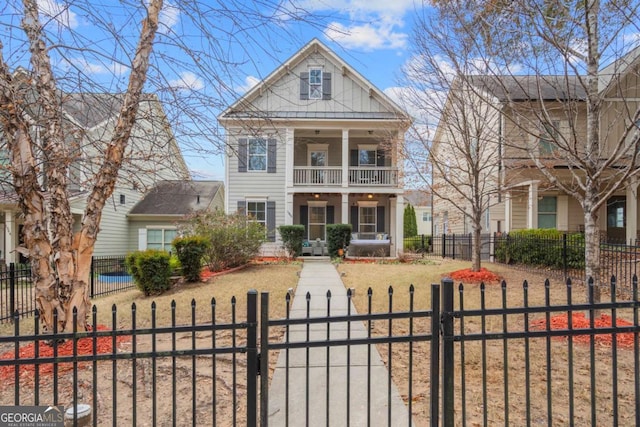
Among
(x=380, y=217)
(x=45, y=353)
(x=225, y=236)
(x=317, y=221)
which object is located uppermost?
(x=380, y=217)

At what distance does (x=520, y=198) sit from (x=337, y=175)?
8160 millimetres

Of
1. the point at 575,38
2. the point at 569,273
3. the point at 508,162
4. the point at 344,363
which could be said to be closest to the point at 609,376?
the point at 344,363

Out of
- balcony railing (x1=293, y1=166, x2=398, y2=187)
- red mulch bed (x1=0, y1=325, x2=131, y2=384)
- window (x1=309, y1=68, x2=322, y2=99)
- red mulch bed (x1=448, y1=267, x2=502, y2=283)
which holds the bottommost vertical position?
red mulch bed (x1=0, y1=325, x2=131, y2=384)

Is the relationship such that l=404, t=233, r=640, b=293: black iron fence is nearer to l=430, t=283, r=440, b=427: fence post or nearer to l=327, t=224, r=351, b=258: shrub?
l=327, t=224, r=351, b=258: shrub

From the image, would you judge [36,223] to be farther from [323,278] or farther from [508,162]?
[508,162]

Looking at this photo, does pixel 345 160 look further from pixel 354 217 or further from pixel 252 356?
pixel 252 356

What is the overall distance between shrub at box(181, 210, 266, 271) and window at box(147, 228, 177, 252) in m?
6.30

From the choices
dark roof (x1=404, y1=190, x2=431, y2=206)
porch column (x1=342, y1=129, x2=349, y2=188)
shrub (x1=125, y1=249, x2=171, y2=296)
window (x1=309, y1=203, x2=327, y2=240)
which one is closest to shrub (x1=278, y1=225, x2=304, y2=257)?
window (x1=309, y1=203, x2=327, y2=240)

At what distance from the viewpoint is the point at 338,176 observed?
18.1 m

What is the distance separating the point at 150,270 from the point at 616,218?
1910 cm

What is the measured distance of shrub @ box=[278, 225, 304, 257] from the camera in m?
16.3

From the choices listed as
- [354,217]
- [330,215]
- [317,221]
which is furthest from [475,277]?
[317,221]

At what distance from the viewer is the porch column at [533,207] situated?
1509 cm

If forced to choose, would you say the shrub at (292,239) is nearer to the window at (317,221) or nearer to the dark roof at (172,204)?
the window at (317,221)
